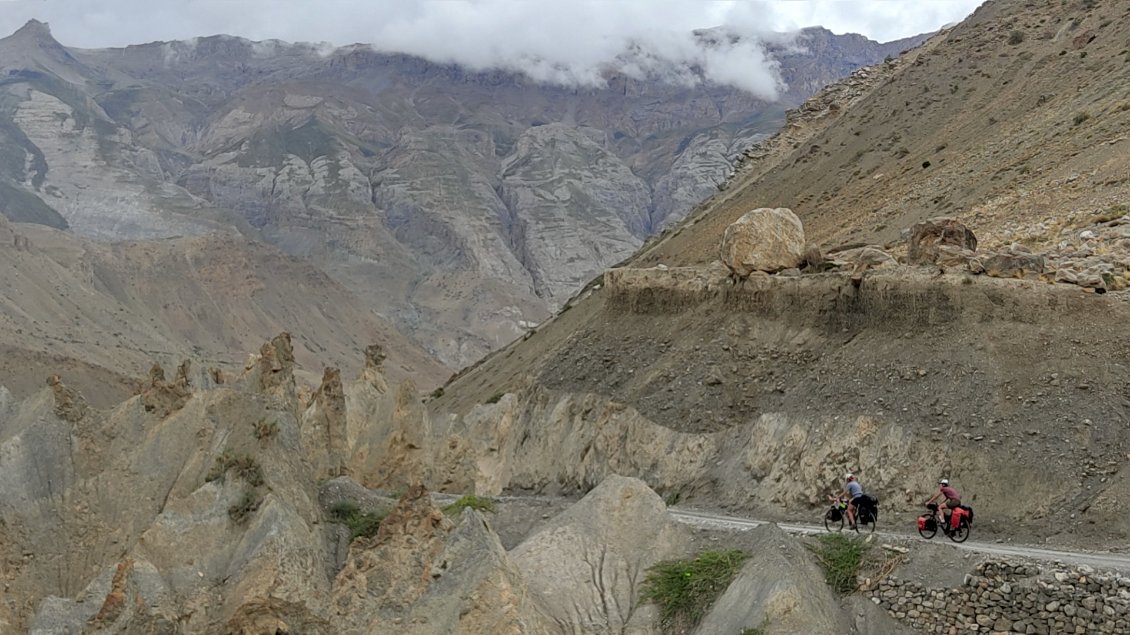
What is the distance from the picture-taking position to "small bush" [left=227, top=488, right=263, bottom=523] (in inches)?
882

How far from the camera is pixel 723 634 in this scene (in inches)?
728

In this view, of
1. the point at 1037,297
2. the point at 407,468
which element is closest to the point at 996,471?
the point at 1037,297

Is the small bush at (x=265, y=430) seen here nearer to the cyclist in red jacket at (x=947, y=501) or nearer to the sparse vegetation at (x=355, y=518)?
the sparse vegetation at (x=355, y=518)

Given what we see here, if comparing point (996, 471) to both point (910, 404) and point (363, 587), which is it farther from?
point (363, 587)

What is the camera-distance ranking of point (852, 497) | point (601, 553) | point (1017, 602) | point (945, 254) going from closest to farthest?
1. point (1017, 602)
2. point (601, 553)
3. point (852, 497)
4. point (945, 254)

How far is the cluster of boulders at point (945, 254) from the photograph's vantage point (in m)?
26.4

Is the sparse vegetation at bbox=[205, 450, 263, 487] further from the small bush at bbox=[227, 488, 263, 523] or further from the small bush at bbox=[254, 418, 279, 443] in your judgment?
the small bush at bbox=[254, 418, 279, 443]

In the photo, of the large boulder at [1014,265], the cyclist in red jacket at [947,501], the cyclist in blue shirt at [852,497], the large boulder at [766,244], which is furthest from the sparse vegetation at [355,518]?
the large boulder at [1014,265]

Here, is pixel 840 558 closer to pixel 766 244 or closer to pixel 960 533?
pixel 960 533

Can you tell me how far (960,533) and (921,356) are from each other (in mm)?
7209

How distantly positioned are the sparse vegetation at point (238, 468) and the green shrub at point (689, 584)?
881 cm

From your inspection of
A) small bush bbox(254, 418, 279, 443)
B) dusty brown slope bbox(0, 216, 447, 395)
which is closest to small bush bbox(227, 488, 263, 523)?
small bush bbox(254, 418, 279, 443)

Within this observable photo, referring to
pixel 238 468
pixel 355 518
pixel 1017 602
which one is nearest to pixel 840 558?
pixel 1017 602

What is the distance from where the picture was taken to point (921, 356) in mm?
27078
